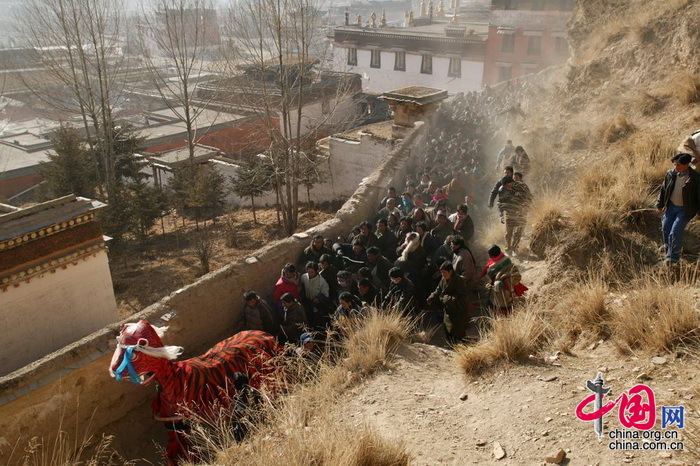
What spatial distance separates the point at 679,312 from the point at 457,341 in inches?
102

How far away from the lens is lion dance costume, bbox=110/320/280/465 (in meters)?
5.23

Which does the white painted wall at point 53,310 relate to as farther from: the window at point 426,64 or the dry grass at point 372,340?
the window at point 426,64

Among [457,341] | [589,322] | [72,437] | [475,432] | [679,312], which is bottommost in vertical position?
[72,437]

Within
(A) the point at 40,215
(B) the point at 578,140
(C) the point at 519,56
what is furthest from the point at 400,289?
(C) the point at 519,56

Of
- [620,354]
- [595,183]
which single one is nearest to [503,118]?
[595,183]

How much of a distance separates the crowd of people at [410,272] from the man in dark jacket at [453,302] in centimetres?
1

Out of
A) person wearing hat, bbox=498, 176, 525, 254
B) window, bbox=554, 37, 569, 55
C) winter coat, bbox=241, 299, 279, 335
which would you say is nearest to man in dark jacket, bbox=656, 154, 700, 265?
person wearing hat, bbox=498, 176, 525, 254

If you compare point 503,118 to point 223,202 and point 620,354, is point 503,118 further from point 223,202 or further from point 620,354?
point 620,354

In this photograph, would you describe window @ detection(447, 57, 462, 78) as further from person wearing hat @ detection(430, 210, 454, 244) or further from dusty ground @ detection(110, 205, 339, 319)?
person wearing hat @ detection(430, 210, 454, 244)

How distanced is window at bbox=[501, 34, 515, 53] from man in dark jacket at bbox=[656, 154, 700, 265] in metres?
30.1

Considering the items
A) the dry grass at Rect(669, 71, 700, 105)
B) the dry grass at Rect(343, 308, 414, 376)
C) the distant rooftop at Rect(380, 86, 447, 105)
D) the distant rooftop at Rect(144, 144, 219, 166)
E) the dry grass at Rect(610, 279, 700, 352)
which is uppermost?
the dry grass at Rect(669, 71, 700, 105)

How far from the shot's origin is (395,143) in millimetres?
16078

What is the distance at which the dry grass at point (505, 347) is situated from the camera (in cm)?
518

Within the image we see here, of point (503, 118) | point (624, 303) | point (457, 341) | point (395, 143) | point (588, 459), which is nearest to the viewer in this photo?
point (588, 459)
